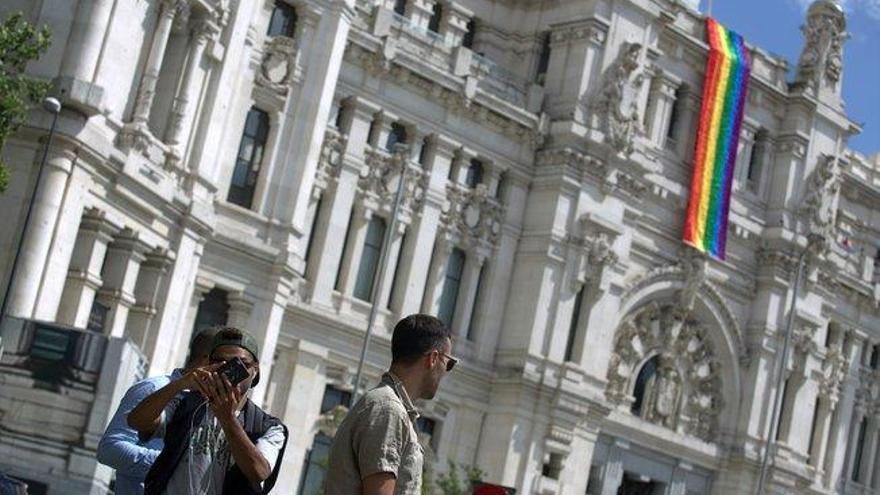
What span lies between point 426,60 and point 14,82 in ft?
81.2

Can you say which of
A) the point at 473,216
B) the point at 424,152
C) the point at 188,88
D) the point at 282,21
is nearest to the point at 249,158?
the point at 282,21

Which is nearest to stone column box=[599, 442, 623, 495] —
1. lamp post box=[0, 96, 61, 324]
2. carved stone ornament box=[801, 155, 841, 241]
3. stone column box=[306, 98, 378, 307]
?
carved stone ornament box=[801, 155, 841, 241]

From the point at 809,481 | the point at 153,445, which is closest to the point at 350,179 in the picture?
the point at 809,481

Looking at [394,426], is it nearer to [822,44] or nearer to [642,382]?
[642,382]

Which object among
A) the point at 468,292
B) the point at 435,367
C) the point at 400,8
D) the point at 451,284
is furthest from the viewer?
the point at 400,8

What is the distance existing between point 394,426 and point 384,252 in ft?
120

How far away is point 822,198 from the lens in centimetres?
5844

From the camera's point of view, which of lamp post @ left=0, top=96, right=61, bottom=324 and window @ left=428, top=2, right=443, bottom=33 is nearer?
lamp post @ left=0, top=96, right=61, bottom=324

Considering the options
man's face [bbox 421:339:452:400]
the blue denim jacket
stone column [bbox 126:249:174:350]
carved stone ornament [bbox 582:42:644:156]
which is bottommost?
the blue denim jacket

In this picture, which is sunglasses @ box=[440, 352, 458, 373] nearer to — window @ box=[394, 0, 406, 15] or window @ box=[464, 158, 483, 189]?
window @ box=[464, 158, 483, 189]

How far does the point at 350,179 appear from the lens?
155ft

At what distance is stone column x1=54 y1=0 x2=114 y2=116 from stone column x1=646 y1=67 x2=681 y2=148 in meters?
26.7

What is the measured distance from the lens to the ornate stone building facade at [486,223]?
3288cm

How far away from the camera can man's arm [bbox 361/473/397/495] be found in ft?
26.0
